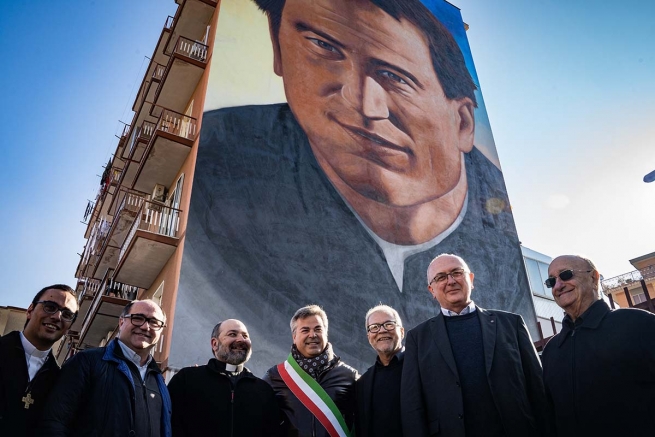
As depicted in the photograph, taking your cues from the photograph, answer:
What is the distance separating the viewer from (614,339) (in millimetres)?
3164

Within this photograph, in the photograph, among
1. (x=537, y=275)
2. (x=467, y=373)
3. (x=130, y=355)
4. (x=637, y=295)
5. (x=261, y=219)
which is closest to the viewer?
(x=467, y=373)

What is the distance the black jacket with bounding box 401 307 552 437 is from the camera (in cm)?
314

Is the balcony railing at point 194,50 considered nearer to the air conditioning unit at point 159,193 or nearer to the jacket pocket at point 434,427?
the air conditioning unit at point 159,193

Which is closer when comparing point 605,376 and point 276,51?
point 605,376

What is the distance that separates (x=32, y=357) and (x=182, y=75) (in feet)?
39.6

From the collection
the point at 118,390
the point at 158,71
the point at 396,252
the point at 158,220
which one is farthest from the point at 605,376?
the point at 158,71

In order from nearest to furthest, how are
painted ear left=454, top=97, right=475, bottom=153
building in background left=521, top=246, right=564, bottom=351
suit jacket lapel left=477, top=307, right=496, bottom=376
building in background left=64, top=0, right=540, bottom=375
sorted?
suit jacket lapel left=477, top=307, right=496, bottom=376 → building in background left=64, top=0, right=540, bottom=375 → painted ear left=454, top=97, right=475, bottom=153 → building in background left=521, top=246, right=564, bottom=351

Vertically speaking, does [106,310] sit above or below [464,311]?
above

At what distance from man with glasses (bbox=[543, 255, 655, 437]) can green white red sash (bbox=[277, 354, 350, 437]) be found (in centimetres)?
152

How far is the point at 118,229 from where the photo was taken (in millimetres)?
17750

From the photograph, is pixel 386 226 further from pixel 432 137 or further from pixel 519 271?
pixel 519 271

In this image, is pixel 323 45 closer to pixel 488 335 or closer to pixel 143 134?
pixel 143 134

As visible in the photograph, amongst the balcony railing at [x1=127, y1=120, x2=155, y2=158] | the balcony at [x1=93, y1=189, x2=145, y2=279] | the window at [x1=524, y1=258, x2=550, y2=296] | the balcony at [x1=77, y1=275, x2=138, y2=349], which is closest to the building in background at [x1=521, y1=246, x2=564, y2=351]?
the window at [x1=524, y1=258, x2=550, y2=296]

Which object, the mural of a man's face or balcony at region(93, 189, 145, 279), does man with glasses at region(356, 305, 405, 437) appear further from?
balcony at region(93, 189, 145, 279)
